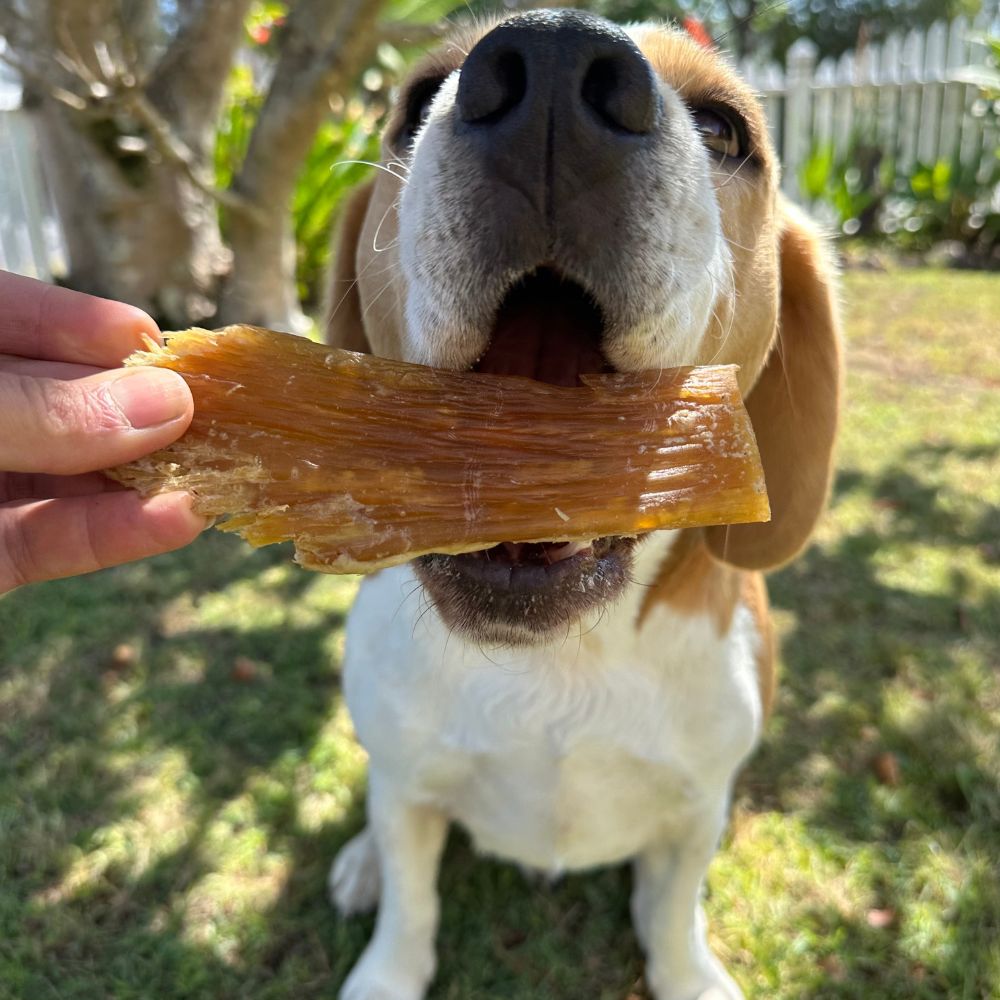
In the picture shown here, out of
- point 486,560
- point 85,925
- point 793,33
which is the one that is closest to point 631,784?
point 486,560

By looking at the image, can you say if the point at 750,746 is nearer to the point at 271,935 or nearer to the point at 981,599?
the point at 271,935

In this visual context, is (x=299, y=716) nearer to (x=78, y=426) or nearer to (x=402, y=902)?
(x=402, y=902)

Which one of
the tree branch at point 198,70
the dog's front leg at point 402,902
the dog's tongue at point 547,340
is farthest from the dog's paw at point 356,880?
the tree branch at point 198,70

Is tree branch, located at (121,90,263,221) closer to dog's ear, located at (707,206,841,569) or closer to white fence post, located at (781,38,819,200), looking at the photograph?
dog's ear, located at (707,206,841,569)

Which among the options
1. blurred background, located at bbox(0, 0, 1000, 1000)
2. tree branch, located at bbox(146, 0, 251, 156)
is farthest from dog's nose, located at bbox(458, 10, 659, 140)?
tree branch, located at bbox(146, 0, 251, 156)

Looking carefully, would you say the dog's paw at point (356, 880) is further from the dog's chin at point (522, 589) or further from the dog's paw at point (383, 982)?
the dog's chin at point (522, 589)

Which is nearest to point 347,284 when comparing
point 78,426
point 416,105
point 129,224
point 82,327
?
point 416,105
